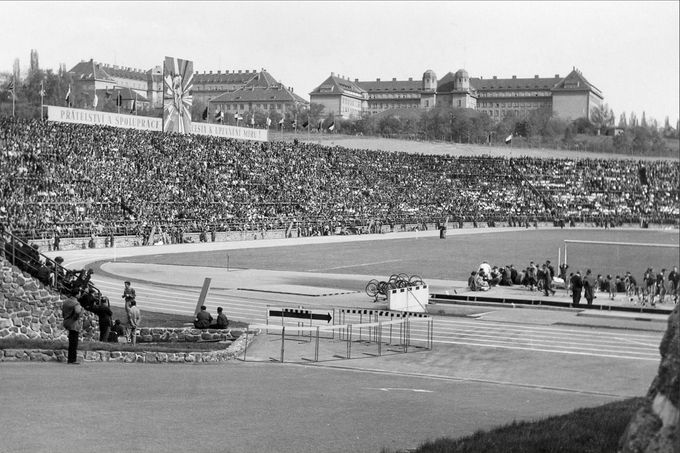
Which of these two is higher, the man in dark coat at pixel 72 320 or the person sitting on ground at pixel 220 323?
the man in dark coat at pixel 72 320

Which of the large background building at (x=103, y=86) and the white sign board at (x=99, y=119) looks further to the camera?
the large background building at (x=103, y=86)

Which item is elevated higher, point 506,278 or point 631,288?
point 506,278

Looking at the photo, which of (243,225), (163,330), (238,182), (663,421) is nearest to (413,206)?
(238,182)

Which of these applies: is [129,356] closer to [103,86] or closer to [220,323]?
[220,323]

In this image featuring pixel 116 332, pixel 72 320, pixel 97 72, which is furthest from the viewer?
pixel 97 72

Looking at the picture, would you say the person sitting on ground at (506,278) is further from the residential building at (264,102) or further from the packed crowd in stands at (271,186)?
the residential building at (264,102)

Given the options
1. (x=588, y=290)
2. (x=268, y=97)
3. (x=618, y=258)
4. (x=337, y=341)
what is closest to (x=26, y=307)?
(x=337, y=341)

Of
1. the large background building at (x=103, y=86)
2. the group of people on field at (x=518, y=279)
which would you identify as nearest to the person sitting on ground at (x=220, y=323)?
the group of people on field at (x=518, y=279)

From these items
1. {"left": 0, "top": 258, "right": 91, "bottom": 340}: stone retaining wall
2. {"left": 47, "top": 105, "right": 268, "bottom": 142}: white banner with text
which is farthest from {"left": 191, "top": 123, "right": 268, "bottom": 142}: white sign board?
{"left": 0, "top": 258, "right": 91, "bottom": 340}: stone retaining wall
